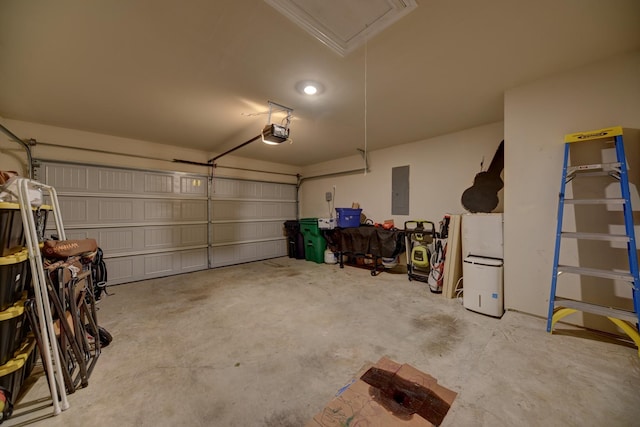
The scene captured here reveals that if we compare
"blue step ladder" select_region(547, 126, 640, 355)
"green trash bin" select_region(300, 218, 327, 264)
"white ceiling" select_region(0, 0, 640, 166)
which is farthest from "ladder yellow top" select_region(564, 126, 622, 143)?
"green trash bin" select_region(300, 218, 327, 264)

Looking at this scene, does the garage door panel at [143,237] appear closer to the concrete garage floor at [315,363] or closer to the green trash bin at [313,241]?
the concrete garage floor at [315,363]

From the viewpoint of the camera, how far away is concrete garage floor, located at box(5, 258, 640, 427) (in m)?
1.37

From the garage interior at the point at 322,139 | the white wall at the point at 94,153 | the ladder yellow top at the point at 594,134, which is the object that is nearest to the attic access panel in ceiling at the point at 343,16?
the garage interior at the point at 322,139

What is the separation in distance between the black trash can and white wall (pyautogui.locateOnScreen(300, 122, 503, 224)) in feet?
4.60

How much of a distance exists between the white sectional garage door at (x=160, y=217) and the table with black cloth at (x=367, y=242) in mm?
2111

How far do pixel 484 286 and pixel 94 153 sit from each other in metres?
6.37

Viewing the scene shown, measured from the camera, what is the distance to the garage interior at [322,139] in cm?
152

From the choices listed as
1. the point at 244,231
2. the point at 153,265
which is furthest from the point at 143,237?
the point at 244,231

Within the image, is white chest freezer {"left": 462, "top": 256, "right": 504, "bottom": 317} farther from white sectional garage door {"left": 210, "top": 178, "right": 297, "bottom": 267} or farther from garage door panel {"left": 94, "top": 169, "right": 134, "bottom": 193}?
garage door panel {"left": 94, "top": 169, "right": 134, "bottom": 193}

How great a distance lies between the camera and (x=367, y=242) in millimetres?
4621

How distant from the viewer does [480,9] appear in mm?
1552

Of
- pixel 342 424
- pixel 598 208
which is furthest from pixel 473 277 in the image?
pixel 342 424

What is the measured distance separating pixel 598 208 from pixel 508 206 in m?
0.67

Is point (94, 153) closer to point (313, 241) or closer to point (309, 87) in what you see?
point (309, 87)
